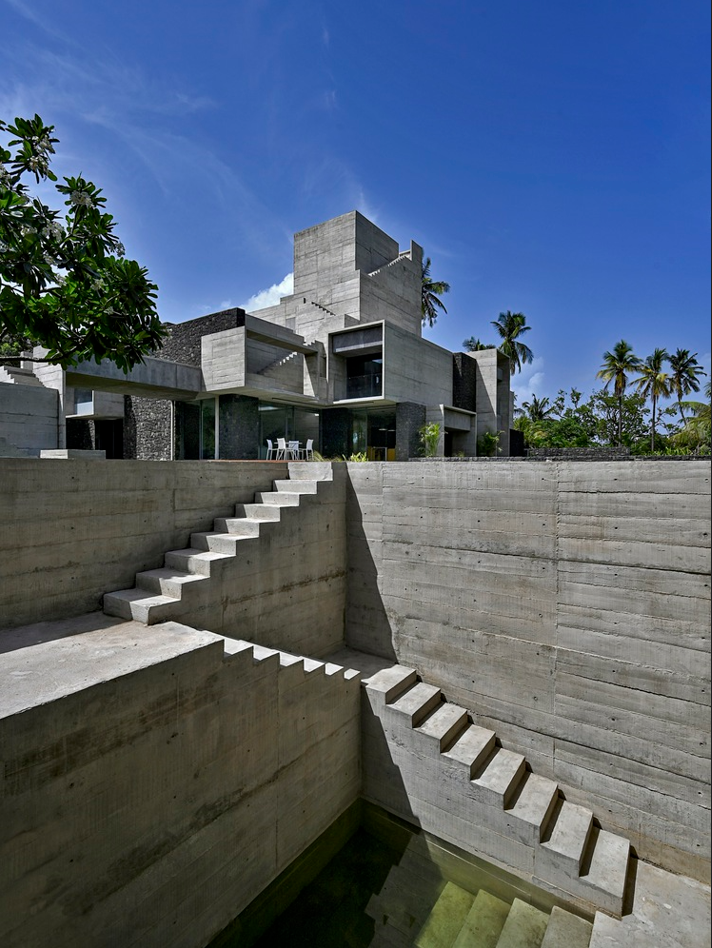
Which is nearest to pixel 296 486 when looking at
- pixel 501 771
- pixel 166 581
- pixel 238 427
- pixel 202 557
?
pixel 202 557

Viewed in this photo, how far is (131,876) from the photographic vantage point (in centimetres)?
359

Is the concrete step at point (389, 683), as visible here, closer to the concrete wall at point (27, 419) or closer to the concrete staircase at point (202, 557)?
the concrete staircase at point (202, 557)

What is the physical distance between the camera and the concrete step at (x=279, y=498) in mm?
6996

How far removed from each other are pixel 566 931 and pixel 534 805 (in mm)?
1045

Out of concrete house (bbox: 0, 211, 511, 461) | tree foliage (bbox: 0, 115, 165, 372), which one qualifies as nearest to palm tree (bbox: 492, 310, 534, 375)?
concrete house (bbox: 0, 211, 511, 461)

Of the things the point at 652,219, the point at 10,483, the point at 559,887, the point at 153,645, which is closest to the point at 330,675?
the point at 153,645

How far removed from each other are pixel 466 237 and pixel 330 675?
24.2 feet

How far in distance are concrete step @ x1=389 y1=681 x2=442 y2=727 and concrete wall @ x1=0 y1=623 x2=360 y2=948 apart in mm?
1375

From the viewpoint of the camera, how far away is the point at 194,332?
48.3ft

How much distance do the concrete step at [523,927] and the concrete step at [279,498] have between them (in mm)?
5405

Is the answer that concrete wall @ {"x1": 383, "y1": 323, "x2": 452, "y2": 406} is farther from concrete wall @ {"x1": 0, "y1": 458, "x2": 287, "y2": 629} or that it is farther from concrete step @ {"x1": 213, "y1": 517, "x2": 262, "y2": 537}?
concrete wall @ {"x1": 0, "y1": 458, "x2": 287, "y2": 629}

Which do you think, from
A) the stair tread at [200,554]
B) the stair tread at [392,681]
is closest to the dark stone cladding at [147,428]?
the stair tread at [200,554]

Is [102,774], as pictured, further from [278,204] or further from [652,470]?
[278,204]

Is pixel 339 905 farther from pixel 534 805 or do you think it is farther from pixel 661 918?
pixel 661 918
